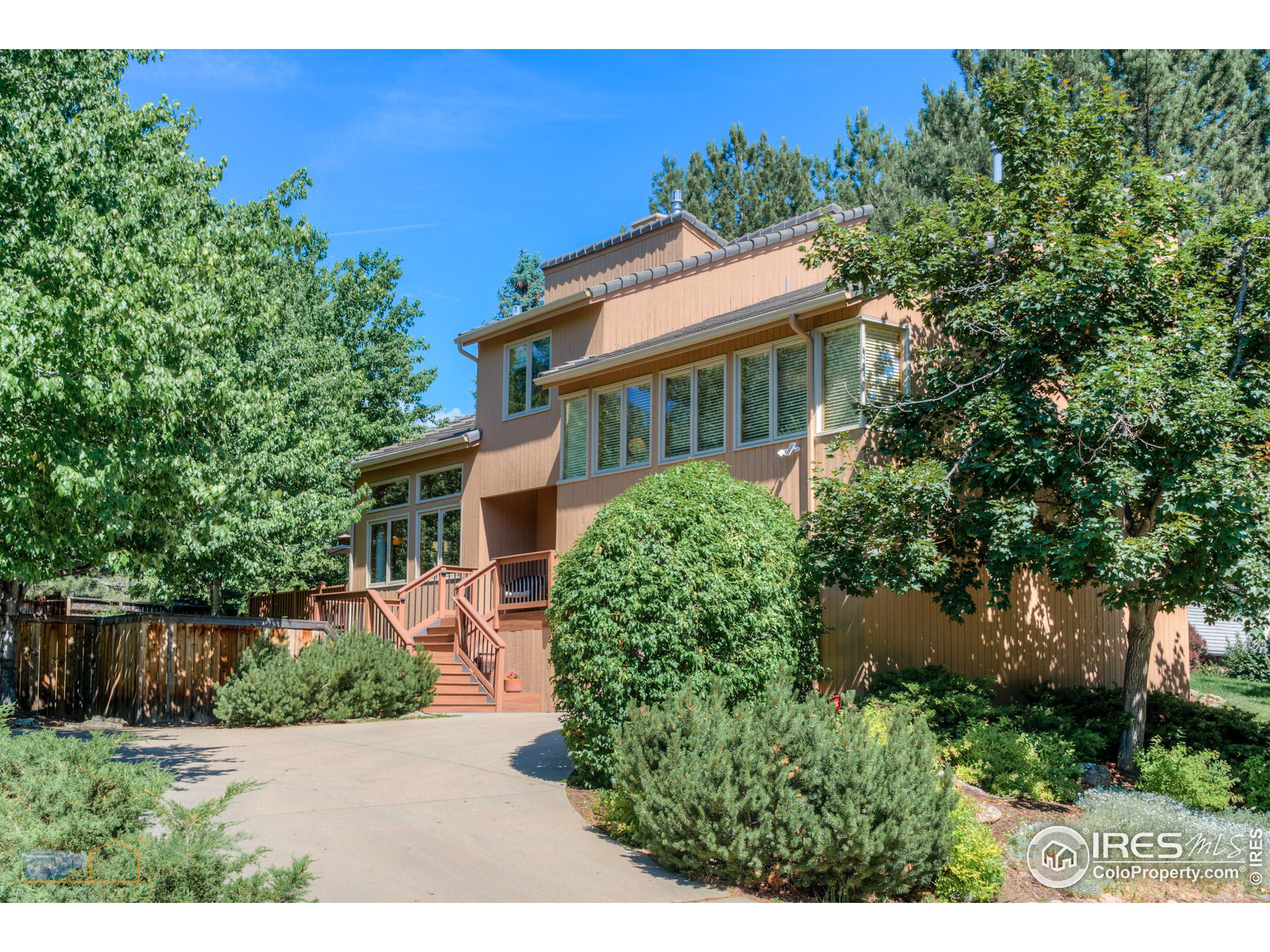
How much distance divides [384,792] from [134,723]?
7.65m

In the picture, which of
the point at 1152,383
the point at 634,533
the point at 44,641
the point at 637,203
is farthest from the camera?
the point at 637,203

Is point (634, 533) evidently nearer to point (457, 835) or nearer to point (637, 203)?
point (457, 835)

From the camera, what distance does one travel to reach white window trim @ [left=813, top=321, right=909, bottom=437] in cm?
1366

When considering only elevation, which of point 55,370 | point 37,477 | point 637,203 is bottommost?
point 37,477

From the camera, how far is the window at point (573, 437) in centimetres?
1830

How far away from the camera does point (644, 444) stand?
1711 cm

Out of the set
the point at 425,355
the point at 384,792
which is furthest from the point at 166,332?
the point at 425,355

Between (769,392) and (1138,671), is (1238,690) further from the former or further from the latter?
(769,392)

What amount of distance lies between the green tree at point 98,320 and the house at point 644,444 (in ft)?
21.0

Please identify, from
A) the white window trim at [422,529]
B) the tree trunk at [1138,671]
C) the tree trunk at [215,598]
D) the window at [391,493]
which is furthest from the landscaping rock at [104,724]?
the tree trunk at [1138,671]

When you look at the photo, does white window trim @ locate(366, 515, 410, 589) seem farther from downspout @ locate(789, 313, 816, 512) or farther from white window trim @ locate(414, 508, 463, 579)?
downspout @ locate(789, 313, 816, 512)

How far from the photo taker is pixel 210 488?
400 inches

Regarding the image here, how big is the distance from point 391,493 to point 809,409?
41.7ft

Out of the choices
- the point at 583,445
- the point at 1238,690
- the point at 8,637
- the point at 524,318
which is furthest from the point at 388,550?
the point at 1238,690
